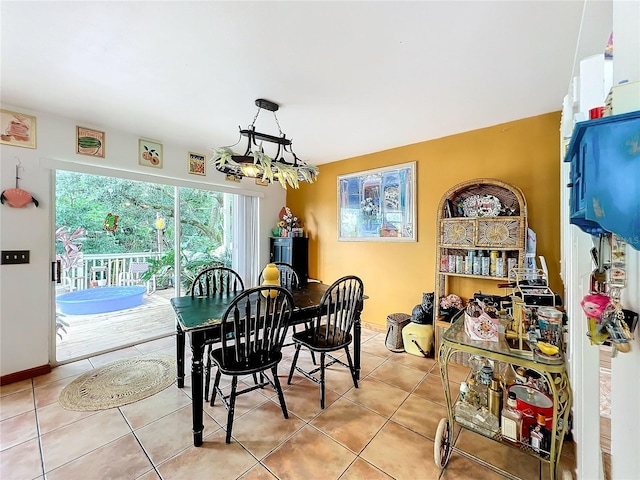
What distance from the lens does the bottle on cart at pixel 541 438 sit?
1.39 metres

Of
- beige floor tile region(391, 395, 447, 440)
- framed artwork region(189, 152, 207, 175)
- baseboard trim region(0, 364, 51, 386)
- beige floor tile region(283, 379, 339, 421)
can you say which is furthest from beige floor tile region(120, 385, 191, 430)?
framed artwork region(189, 152, 207, 175)

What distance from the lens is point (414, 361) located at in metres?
2.89

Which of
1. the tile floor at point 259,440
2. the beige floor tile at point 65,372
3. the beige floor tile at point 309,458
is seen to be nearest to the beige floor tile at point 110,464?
the tile floor at point 259,440

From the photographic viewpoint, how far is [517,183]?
8.78 ft

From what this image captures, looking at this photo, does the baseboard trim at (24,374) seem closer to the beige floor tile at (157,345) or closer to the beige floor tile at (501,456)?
the beige floor tile at (157,345)

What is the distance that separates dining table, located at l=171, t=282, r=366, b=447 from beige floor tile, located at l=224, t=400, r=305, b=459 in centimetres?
28

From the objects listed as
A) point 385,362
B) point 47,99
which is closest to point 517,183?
point 385,362

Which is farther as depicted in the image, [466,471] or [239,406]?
[239,406]

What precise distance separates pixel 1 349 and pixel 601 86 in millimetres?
4352

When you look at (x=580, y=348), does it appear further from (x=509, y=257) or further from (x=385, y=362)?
(x=385, y=362)

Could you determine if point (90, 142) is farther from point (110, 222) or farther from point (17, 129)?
point (110, 222)

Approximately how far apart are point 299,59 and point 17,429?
3166 mm

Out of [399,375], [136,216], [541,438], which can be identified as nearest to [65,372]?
[136,216]

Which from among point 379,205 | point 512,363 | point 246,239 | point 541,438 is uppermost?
point 379,205
